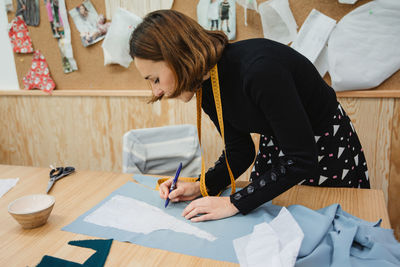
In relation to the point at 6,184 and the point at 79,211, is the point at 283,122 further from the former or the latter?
the point at 6,184

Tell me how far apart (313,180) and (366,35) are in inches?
38.9

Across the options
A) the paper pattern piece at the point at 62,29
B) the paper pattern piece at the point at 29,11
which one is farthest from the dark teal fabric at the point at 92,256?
the paper pattern piece at the point at 29,11

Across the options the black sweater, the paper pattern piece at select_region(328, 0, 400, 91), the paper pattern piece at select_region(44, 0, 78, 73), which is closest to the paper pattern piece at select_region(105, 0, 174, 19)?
the paper pattern piece at select_region(44, 0, 78, 73)

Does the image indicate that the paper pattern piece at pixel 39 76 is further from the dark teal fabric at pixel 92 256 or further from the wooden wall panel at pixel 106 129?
the dark teal fabric at pixel 92 256

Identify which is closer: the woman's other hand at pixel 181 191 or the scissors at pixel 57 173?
the woman's other hand at pixel 181 191

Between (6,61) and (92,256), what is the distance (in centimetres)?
226

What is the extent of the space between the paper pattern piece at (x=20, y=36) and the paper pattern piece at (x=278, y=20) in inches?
67.3

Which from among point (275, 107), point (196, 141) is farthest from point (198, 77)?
point (196, 141)

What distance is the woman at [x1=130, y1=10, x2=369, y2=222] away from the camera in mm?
785

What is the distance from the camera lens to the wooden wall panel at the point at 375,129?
169 centimetres

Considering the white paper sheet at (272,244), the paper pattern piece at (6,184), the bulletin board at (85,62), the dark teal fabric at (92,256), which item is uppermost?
the bulletin board at (85,62)

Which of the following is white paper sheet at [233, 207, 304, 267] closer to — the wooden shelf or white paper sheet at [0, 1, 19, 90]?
the wooden shelf

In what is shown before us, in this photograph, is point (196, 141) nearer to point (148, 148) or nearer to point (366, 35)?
point (148, 148)

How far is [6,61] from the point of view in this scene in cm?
240
